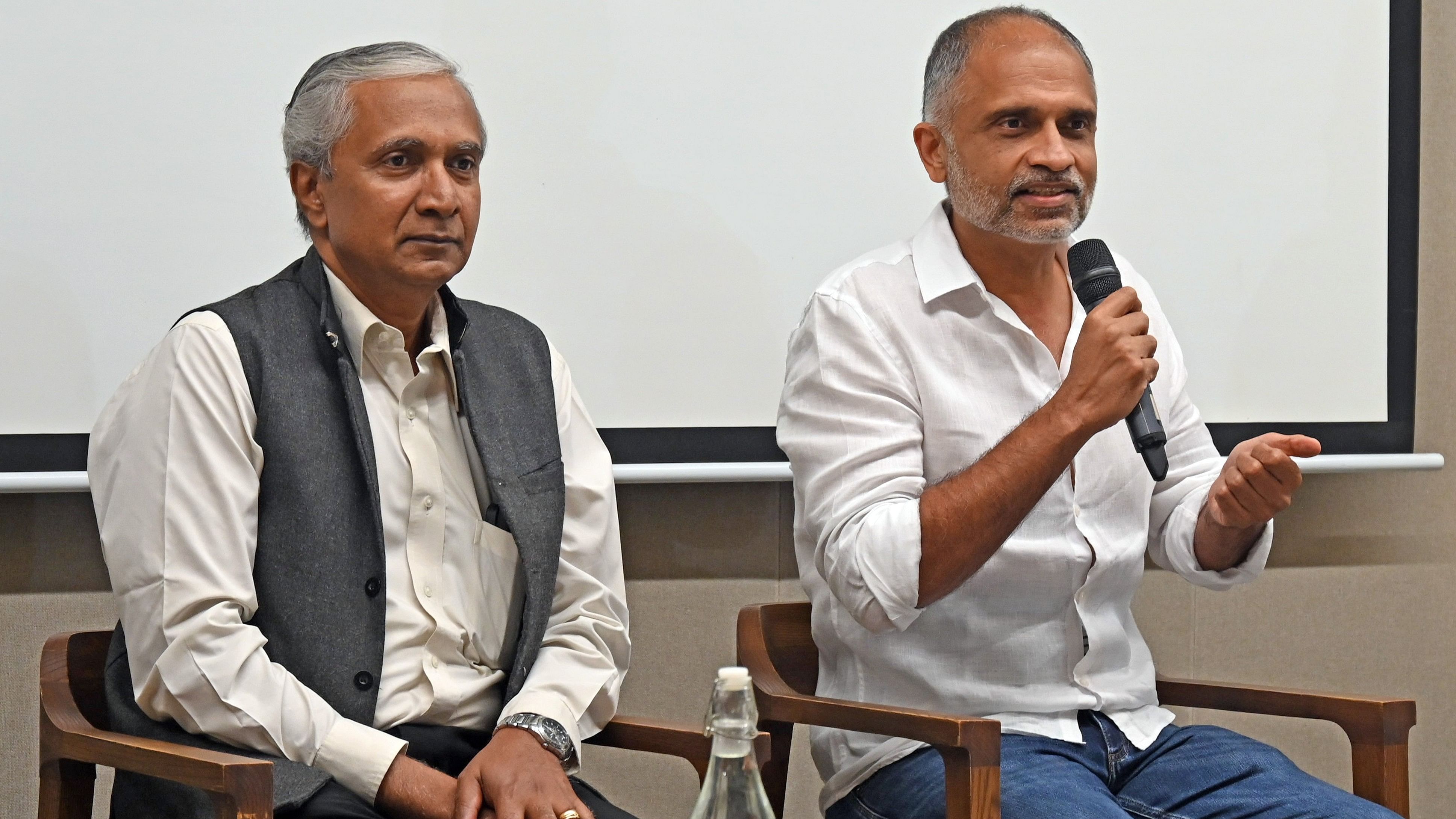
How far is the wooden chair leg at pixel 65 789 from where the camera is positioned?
151 cm

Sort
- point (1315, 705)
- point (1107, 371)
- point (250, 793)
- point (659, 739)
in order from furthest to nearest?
point (1315, 705) → point (659, 739) → point (1107, 371) → point (250, 793)

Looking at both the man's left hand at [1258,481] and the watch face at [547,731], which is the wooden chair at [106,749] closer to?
the watch face at [547,731]

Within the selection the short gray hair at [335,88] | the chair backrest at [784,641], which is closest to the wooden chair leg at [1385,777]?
the chair backrest at [784,641]

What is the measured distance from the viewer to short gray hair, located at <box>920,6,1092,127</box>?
179cm

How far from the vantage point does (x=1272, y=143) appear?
254 cm

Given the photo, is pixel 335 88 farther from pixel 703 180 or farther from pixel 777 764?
pixel 777 764

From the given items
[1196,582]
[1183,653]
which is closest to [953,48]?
[1196,582]

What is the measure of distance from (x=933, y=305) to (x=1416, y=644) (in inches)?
62.4

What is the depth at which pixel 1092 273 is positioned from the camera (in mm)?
1640

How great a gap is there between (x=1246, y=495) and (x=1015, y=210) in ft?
1.48

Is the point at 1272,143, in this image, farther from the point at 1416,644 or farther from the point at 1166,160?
the point at 1416,644

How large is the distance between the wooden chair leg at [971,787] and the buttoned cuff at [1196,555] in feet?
1.76

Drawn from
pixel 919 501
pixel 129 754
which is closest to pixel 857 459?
pixel 919 501

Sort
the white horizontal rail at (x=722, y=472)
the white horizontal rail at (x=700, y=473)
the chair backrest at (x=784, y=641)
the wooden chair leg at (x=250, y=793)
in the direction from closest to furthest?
1. the wooden chair leg at (x=250, y=793)
2. the chair backrest at (x=784, y=641)
3. the white horizontal rail at (x=722, y=472)
4. the white horizontal rail at (x=700, y=473)
